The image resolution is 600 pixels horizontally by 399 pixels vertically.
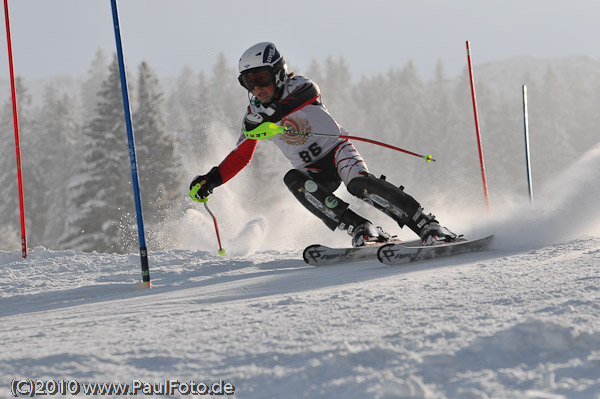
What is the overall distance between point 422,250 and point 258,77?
6.09 ft

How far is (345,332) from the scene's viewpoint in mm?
2020

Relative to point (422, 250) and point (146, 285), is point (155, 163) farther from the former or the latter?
point (422, 250)

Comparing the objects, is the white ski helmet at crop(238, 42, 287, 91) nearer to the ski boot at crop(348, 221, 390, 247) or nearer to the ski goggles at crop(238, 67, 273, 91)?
the ski goggles at crop(238, 67, 273, 91)

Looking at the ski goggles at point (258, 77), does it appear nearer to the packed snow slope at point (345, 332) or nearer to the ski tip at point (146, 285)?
the packed snow slope at point (345, 332)

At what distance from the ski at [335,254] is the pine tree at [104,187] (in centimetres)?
2017

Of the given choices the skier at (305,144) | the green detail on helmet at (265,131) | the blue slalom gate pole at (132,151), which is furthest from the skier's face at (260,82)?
the blue slalom gate pole at (132,151)

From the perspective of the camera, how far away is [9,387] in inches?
64.1

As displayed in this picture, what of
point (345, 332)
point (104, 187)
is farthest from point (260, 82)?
point (104, 187)

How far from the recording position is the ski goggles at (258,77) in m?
4.65

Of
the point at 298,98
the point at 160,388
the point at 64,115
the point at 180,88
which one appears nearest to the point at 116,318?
the point at 160,388

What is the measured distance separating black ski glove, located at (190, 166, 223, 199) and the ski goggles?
797 mm

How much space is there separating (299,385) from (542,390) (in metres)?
0.63

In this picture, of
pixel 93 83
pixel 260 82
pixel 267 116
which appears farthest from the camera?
pixel 93 83

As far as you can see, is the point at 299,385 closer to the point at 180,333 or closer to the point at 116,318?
the point at 180,333
